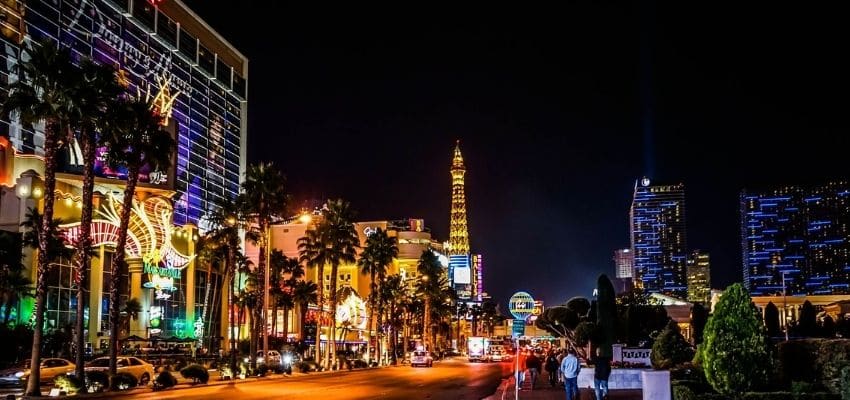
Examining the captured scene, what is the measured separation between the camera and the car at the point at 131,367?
39.1 meters

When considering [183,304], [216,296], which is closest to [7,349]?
[183,304]

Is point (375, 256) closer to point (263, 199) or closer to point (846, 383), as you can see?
point (263, 199)

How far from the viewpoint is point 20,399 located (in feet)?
102

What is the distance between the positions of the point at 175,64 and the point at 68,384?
113097mm

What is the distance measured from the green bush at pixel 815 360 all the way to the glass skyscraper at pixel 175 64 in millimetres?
67260

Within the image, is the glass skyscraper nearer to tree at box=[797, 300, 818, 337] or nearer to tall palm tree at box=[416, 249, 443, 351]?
tall palm tree at box=[416, 249, 443, 351]

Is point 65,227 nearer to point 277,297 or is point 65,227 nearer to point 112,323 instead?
point 112,323

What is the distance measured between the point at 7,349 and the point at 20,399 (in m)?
19.9

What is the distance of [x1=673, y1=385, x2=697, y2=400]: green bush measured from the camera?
19597 mm

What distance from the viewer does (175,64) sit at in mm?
139125

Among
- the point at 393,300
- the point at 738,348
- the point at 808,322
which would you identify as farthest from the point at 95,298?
the point at 738,348

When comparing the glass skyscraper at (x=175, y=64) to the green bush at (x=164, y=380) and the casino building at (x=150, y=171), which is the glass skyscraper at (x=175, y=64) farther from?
the green bush at (x=164, y=380)

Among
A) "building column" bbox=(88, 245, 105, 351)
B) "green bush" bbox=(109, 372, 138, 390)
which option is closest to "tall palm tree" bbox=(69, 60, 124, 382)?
"green bush" bbox=(109, 372, 138, 390)

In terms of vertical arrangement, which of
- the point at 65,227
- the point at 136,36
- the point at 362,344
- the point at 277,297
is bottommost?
the point at 362,344
